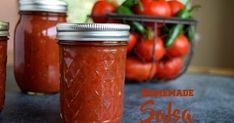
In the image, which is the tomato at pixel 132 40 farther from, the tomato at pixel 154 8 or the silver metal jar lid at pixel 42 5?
the silver metal jar lid at pixel 42 5

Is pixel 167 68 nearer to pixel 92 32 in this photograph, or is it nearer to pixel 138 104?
pixel 138 104

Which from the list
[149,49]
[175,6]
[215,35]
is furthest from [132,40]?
[215,35]

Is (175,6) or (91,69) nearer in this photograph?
(91,69)

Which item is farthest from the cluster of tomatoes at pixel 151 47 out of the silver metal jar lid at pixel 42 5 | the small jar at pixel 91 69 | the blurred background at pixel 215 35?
the blurred background at pixel 215 35

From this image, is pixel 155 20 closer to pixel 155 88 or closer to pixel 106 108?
pixel 155 88

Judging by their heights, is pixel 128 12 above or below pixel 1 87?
above

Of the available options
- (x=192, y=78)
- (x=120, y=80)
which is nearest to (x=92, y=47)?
(x=120, y=80)
